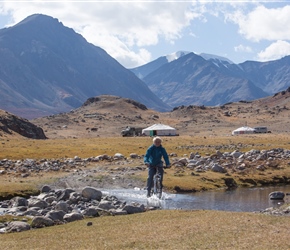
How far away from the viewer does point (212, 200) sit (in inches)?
1497

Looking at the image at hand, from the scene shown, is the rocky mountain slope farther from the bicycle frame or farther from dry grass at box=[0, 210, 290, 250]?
dry grass at box=[0, 210, 290, 250]

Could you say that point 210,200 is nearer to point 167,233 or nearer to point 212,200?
point 212,200

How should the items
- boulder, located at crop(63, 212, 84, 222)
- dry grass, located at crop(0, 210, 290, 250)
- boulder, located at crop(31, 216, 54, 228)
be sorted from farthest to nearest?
boulder, located at crop(63, 212, 84, 222), boulder, located at crop(31, 216, 54, 228), dry grass, located at crop(0, 210, 290, 250)

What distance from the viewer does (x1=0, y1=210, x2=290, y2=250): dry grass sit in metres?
18.0

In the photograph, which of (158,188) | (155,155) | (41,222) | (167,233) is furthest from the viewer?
(158,188)

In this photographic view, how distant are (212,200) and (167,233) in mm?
18606

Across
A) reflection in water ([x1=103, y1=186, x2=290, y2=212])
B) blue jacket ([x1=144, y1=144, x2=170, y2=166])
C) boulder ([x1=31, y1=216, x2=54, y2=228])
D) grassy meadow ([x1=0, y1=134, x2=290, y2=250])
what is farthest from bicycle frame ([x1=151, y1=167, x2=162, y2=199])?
boulder ([x1=31, y1=216, x2=54, y2=228])

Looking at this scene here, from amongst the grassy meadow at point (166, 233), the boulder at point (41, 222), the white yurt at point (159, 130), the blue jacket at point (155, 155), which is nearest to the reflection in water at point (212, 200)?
the blue jacket at point (155, 155)

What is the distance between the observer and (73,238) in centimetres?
2012

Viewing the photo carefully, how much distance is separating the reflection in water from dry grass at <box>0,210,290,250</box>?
8.91 metres

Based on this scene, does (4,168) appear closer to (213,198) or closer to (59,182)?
(59,182)

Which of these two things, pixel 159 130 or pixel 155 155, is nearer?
pixel 155 155

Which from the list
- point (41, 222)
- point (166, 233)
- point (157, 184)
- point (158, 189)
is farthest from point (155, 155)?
point (166, 233)

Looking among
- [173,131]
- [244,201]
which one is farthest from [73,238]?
[173,131]
